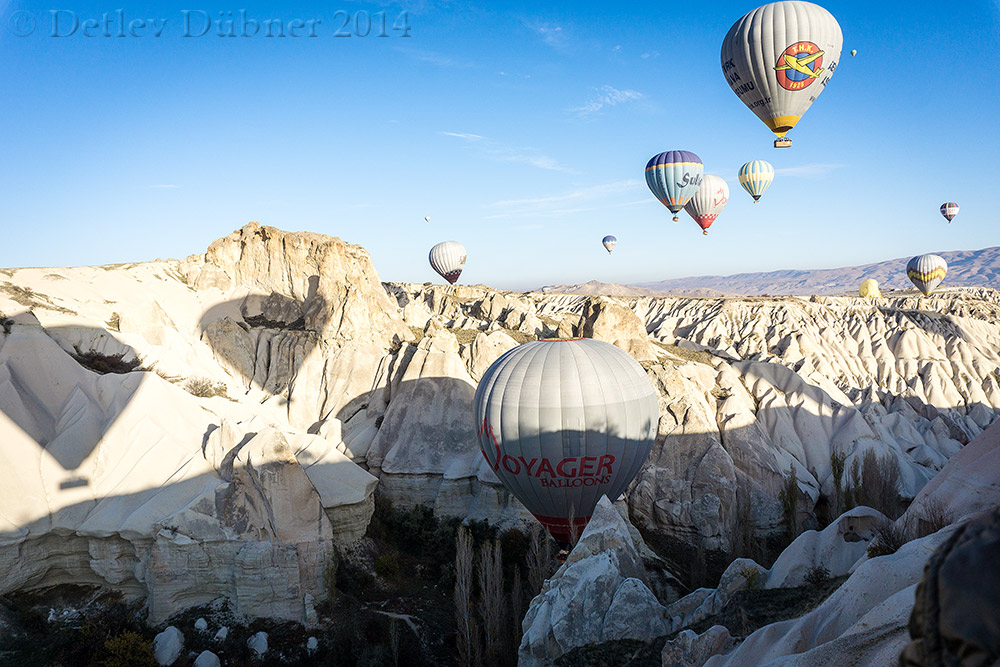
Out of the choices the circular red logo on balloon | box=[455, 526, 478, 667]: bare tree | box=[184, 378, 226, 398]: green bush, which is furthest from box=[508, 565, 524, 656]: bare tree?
the circular red logo on balloon

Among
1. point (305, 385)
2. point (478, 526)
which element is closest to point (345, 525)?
point (478, 526)

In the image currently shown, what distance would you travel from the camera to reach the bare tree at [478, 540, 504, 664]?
18.0 m

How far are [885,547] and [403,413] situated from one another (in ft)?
72.4

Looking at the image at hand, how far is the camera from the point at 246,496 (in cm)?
1973

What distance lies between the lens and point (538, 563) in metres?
20.9

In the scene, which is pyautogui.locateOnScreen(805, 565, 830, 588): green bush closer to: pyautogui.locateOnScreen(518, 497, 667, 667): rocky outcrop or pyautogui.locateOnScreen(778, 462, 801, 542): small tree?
pyautogui.locateOnScreen(518, 497, 667, 667): rocky outcrop

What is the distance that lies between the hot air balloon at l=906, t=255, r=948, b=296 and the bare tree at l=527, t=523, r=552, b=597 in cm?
8799

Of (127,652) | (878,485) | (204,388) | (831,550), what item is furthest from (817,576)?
(204,388)

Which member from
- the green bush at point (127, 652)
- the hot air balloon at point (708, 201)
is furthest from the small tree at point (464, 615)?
the hot air balloon at point (708, 201)

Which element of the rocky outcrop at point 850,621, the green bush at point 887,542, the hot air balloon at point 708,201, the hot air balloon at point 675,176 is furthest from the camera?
the hot air balloon at point 708,201

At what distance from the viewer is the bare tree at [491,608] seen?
18047mm

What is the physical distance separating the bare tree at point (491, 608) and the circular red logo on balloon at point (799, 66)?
23562 millimetres

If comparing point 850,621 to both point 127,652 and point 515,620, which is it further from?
point 127,652

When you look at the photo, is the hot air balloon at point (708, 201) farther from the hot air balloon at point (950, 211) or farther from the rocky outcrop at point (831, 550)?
the hot air balloon at point (950, 211)
